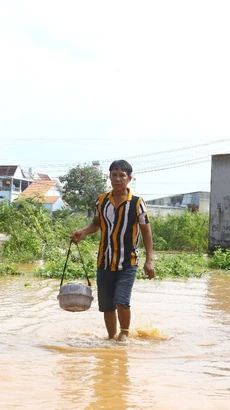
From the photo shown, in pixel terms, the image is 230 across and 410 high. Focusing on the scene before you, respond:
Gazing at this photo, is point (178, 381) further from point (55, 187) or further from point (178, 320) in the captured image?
point (55, 187)

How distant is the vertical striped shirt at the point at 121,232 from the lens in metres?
6.55

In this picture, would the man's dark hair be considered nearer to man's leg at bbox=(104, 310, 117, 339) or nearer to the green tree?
man's leg at bbox=(104, 310, 117, 339)

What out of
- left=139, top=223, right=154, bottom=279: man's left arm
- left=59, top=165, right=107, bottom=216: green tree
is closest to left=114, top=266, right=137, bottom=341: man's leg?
left=139, top=223, right=154, bottom=279: man's left arm

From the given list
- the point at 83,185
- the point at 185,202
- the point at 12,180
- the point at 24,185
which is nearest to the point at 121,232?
the point at 83,185

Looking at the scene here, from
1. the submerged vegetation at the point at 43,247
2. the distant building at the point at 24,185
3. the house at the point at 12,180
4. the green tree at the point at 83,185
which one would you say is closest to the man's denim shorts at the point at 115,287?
the submerged vegetation at the point at 43,247

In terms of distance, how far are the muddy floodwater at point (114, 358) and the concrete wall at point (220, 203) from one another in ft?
53.7

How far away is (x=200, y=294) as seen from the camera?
12.1 meters

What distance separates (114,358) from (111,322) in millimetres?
983

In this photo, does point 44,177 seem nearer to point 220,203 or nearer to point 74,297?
point 220,203

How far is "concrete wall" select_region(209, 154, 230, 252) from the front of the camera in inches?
1059

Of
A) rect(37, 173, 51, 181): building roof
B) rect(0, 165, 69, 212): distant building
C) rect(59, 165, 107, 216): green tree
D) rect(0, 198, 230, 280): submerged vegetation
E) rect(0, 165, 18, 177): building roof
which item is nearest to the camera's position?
rect(0, 198, 230, 280): submerged vegetation

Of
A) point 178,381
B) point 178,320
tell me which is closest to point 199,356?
point 178,381

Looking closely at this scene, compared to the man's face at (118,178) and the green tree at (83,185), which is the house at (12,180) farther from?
the man's face at (118,178)

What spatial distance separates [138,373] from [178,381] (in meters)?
0.41
